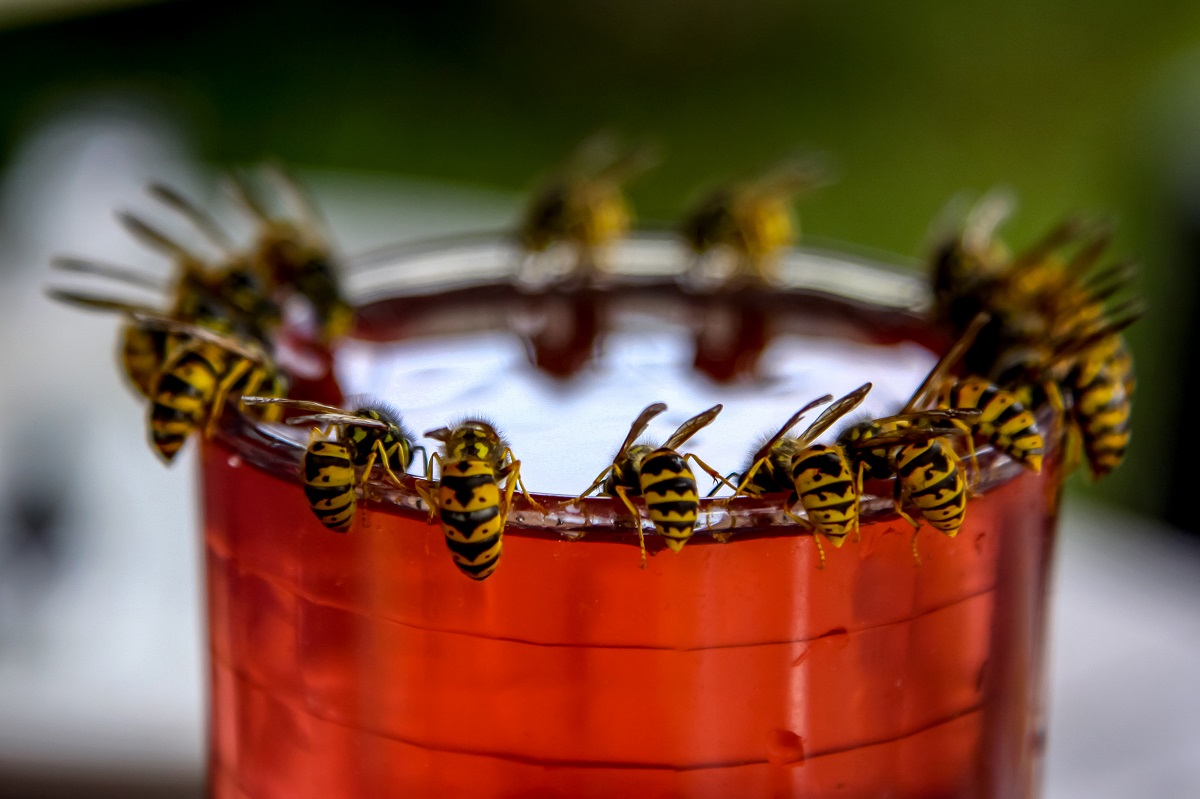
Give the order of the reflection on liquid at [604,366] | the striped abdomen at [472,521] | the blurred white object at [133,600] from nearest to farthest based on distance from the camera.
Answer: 1. the striped abdomen at [472,521]
2. the reflection on liquid at [604,366]
3. the blurred white object at [133,600]

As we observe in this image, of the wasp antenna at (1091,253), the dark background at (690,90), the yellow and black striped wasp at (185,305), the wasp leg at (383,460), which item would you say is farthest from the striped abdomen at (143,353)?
the dark background at (690,90)

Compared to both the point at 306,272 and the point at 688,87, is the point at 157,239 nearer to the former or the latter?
the point at 306,272

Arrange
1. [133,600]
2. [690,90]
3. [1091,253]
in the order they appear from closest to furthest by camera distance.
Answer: [1091,253]
[133,600]
[690,90]

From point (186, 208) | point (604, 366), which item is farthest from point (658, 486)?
point (186, 208)

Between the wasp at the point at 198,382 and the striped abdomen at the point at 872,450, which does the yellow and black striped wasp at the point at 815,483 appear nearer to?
the striped abdomen at the point at 872,450

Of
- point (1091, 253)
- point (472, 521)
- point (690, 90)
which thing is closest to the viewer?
point (472, 521)

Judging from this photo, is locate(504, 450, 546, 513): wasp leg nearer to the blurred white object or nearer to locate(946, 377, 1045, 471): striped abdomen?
locate(946, 377, 1045, 471): striped abdomen
